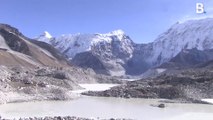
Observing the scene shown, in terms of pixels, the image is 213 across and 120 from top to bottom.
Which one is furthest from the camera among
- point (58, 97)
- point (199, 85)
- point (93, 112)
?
point (199, 85)

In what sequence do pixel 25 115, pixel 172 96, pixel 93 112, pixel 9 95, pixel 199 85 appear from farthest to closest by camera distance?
pixel 199 85 < pixel 172 96 < pixel 9 95 < pixel 93 112 < pixel 25 115

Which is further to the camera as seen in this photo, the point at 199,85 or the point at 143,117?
the point at 199,85

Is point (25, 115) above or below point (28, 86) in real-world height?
below

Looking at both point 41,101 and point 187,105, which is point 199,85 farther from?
point 41,101

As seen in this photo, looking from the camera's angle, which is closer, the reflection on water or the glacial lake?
the glacial lake

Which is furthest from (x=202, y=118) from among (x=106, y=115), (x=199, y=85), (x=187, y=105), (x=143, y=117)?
(x=199, y=85)

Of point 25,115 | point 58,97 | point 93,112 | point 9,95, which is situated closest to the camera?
point 25,115

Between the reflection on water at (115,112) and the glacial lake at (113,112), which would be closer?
the glacial lake at (113,112)

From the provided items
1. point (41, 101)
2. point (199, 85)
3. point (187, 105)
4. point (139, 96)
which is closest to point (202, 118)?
point (187, 105)

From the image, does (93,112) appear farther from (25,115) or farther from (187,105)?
(187,105)
